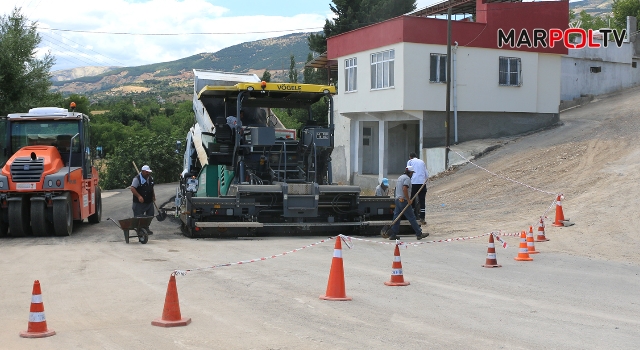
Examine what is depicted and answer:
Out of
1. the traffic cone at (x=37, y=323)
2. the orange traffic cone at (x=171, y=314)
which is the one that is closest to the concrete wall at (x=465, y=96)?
the orange traffic cone at (x=171, y=314)

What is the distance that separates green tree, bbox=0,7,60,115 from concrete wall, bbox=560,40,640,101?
2606cm

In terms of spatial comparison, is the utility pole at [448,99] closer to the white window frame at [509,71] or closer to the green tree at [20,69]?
the white window frame at [509,71]

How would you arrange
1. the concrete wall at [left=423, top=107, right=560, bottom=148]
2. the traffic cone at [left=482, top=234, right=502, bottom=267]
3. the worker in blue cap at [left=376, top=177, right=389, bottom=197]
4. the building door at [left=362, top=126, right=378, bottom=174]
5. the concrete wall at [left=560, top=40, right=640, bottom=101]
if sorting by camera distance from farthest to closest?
the concrete wall at [left=560, top=40, right=640, bottom=101], the building door at [left=362, top=126, right=378, bottom=174], the concrete wall at [left=423, top=107, right=560, bottom=148], the worker in blue cap at [left=376, top=177, right=389, bottom=197], the traffic cone at [left=482, top=234, right=502, bottom=267]

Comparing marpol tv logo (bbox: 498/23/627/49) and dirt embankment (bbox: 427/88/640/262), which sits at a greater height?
marpol tv logo (bbox: 498/23/627/49)

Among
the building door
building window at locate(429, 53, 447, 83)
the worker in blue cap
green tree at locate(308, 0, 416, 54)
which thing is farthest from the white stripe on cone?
green tree at locate(308, 0, 416, 54)

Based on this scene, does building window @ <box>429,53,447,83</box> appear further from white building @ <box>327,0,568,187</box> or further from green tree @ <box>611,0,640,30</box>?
green tree @ <box>611,0,640,30</box>

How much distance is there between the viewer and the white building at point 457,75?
98.0ft

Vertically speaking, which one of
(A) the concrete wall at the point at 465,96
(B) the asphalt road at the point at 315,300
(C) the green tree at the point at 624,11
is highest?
(C) the green tree at the point at 624,11

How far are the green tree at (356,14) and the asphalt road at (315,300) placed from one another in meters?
39.6

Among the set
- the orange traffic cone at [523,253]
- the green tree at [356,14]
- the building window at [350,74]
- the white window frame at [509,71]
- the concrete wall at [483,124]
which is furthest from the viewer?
the green tree at [356,14]

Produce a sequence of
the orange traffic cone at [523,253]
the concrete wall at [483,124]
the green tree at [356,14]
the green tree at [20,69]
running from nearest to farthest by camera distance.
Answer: the orange traffic cone at [523,253] → the green tree at [20,69] → the concrete wall at [483,124] → the green tree at [356,14]

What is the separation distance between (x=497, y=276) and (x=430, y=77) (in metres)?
20.1

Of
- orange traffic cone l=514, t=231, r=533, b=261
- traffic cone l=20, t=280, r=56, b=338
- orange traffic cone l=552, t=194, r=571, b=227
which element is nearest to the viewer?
traffic cone l=20, t=280, r=56, b=338

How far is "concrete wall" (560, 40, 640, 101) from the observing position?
39438 mm
